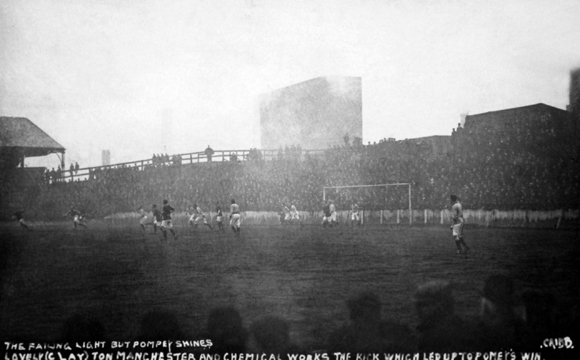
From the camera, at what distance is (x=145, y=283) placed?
4.65m

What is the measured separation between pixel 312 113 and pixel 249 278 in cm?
256

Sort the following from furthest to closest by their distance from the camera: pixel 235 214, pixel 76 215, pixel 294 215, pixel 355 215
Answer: pixel 355 215, pixel 294 215, pixel 235 214, pixel 76 215

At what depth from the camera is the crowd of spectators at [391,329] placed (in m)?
3.39

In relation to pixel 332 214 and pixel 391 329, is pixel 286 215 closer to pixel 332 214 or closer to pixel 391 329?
pixel 332 214

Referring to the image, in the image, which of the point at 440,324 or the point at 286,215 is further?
the point at 286,215

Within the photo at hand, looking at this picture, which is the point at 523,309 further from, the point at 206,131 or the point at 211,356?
the point at 206,131

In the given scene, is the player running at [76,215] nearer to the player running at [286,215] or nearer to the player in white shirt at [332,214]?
the player running at [286,215]

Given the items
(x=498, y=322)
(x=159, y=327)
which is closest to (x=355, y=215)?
(x=498, y=322)

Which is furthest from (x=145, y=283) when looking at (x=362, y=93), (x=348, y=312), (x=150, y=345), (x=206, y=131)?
(x=362, y=93)

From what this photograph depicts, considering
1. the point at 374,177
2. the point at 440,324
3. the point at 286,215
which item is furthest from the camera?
the point at 286,215

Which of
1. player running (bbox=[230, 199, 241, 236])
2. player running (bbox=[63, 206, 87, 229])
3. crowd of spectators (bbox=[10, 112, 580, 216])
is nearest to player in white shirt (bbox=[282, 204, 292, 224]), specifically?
crowd of spectators (bbox=[10, 112, 580, 216])

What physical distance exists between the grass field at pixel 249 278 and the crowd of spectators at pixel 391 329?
0.21ft

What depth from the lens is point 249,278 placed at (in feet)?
15.7

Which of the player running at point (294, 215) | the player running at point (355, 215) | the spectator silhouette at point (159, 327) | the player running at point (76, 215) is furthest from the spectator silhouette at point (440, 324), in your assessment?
the player running at point (355, 215)
